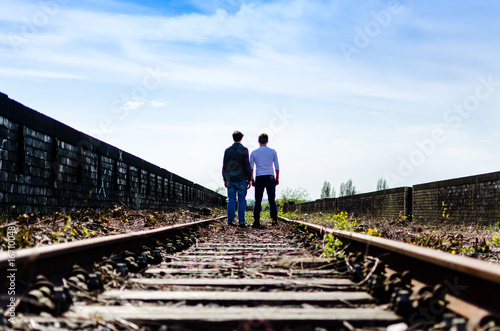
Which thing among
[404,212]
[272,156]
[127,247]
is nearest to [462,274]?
[127,247]

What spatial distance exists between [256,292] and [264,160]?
740 centimetres

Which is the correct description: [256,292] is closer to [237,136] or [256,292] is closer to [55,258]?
[55,258]

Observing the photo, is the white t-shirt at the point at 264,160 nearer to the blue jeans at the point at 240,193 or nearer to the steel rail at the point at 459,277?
the blue jeans at the point at 240,193

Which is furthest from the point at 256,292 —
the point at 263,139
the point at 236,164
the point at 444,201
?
the point at 444,201

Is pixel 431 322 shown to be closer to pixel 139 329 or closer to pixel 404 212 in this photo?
pixel 139 329

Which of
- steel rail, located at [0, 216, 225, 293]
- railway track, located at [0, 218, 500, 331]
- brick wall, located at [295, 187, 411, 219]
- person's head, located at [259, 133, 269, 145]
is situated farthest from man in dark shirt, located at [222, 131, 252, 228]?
brick wall, located at [295, 187, 411, 219]

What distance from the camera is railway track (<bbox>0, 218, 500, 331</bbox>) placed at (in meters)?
2.31

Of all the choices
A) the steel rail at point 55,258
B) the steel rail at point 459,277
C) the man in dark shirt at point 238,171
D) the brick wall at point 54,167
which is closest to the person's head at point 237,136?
the man in dark shirt at point 238,171

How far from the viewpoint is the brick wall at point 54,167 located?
7.10 meters

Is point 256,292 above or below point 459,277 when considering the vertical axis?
below

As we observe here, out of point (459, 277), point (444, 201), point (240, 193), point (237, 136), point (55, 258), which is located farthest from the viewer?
point (444, 201)

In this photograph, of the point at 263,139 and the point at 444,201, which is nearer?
the point at 263,139

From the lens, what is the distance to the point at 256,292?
2.98 metres

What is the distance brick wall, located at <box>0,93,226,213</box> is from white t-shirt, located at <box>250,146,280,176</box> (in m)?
3.37
